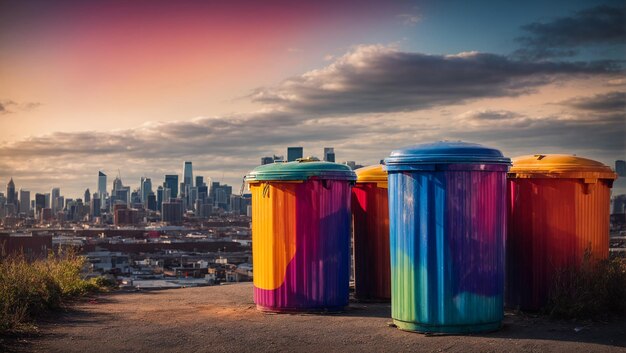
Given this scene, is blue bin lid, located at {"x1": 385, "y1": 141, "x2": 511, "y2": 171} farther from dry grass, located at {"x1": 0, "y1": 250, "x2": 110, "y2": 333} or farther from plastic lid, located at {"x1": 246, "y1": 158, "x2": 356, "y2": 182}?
dry grass, located at {"x1": 0, "y1": 250, "x2": 110, "y2": 333}

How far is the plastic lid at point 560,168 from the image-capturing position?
10.9 metres

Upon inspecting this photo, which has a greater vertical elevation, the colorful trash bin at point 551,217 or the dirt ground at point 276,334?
the colorful trash bin at point 551,217

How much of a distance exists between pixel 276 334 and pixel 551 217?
14.6 feet

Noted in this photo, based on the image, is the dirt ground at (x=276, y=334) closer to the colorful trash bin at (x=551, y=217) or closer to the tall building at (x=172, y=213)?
the colorful trash bin at (x=551, y=217)

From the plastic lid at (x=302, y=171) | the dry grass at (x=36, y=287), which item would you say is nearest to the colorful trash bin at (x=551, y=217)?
the plastic lid at (x=302, y=171)

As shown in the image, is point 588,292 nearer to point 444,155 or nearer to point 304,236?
point 444,155

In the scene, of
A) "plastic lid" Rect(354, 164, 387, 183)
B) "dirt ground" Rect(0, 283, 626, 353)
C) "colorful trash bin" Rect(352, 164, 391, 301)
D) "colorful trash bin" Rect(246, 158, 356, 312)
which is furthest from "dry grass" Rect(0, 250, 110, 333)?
"plastic lid" Rect(354, 164, 387, 183)

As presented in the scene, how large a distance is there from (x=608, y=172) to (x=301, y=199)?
4.65 metres

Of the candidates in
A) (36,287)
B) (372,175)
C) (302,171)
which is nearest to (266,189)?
(302,171)

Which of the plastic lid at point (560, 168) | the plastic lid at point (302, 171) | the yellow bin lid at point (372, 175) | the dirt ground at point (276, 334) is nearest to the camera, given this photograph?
the dirt ground at point (276, 334)

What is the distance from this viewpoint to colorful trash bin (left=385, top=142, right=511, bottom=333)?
373 inches

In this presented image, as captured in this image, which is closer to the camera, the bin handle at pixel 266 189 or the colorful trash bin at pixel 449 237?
the colorful trash bin at pixel 449 237

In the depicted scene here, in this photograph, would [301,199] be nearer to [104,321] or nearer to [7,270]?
[104,321]

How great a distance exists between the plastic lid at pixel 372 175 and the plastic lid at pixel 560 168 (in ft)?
7.63
